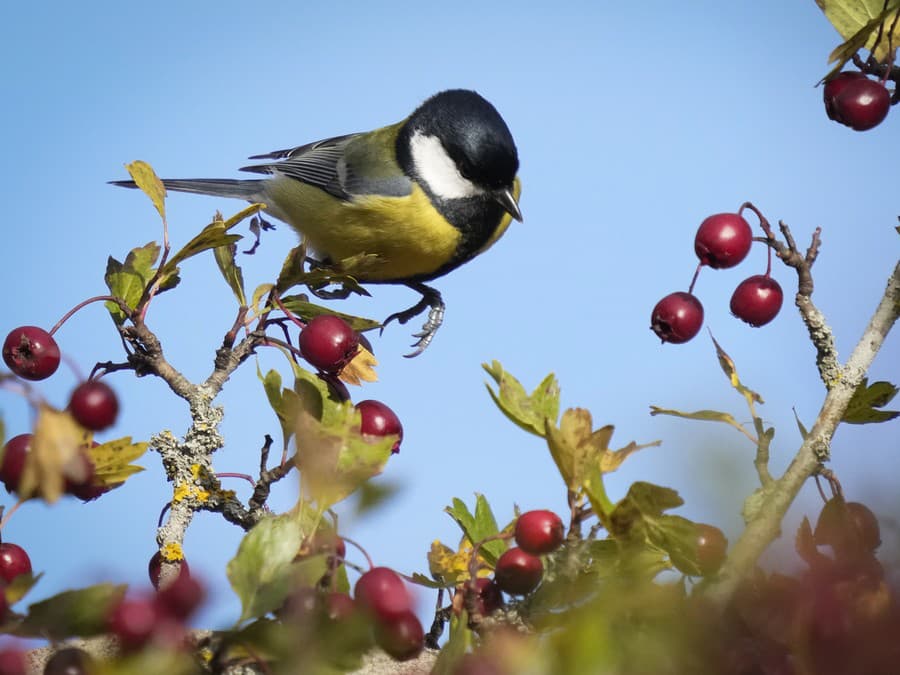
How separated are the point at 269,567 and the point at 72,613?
0.55 ft

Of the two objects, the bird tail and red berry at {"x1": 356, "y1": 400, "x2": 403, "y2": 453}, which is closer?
red berry at {"x1": 356, "y1": 400, "x2": 403, "y2": 453}

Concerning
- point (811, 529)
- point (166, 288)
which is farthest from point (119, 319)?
point (811, 529)

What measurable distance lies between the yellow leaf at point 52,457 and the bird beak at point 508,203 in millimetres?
2315

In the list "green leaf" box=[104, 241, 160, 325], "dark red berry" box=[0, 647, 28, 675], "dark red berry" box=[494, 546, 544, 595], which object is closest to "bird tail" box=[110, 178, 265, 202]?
"green leaf" box=[104, 241, 160, 325]

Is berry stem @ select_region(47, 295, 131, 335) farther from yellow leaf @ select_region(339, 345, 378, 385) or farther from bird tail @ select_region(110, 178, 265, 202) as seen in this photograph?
bird tail @ select_region(110, 178, 265, 202)

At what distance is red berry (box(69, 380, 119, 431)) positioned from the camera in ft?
3.96

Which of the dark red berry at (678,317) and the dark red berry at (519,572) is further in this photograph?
the dark red berry at (678,317)

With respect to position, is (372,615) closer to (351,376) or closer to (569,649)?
(569,649)

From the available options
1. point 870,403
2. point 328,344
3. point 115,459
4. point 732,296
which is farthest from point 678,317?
point 115,459

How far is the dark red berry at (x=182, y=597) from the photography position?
810 millimetres

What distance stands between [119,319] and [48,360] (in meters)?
0.17

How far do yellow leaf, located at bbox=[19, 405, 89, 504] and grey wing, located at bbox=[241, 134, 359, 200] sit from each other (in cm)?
231

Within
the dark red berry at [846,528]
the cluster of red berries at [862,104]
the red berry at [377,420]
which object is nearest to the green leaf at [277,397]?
the red berry at [377,420]

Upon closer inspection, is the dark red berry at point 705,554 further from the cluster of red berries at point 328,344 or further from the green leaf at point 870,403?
the cluster of red berries at point 328,344
